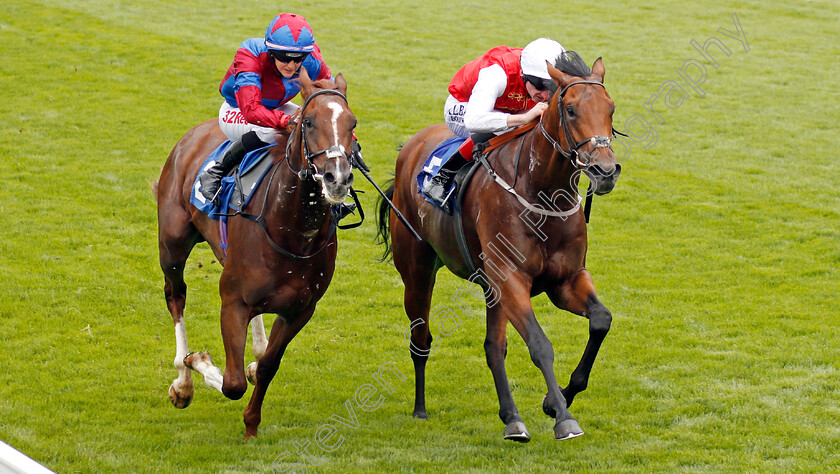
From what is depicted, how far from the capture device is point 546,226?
5254 millimetres

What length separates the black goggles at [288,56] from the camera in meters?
5.54

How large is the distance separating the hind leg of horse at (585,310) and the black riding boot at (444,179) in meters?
1.09

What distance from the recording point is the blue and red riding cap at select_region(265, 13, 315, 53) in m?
5.47

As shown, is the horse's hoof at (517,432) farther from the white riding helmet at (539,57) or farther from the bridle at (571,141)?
the white riding helmet at (539,57)

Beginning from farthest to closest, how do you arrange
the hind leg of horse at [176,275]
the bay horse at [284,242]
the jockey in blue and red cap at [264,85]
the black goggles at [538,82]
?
the hind leg of horse at [176,275], the black goggles at [538,82], the jockey in blue and red cap at [264,85], the bay horse at [284,242]

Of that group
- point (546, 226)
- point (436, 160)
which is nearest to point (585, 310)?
point (546, 226)

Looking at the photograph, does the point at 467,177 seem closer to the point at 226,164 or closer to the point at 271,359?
the point at 226,164

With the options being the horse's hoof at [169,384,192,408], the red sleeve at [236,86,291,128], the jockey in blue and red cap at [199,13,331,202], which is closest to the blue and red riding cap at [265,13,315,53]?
the jockey in blue and red cap at [199,13,331,202]

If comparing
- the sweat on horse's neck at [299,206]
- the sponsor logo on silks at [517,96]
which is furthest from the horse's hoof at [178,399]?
the sponsor logo on silks at [517,96]

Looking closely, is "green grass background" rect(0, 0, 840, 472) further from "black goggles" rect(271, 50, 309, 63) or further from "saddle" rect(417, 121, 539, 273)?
"black goggles" rect(271, 50, 309, 63)

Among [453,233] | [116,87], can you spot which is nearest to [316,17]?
[116,87]

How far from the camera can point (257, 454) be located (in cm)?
564

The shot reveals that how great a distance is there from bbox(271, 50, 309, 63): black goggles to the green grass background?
2439mm

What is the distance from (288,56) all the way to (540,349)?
2339mm
